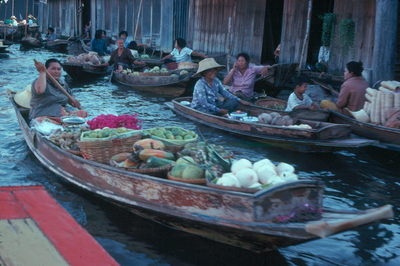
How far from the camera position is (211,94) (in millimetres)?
7805

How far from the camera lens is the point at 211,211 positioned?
370 cm

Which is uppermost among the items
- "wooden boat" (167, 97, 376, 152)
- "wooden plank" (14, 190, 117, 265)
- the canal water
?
"wooden boat" (167, 97, 376, 152)

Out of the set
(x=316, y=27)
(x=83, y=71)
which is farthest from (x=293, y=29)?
(x=83, y=71)

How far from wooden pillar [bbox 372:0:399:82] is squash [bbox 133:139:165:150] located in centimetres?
493

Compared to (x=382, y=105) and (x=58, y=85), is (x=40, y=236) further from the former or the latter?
(x=382, y=105)

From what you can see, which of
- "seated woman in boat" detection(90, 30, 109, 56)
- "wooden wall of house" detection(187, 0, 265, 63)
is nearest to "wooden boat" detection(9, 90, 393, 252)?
"wooden wall of house" detection(187, 0, 265, 63)

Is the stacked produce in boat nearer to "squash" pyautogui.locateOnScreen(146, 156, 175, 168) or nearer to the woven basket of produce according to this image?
the woven basket of produce

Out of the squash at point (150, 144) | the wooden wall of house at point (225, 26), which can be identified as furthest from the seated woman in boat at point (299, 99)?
the wooden wall of house at point (225, 26)

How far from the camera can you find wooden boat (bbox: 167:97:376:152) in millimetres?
6445

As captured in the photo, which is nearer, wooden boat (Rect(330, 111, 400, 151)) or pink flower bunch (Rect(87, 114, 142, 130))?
pink flower bunch (Rect(87, 114, 142, 130))

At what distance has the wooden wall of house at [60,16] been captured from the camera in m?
28.6

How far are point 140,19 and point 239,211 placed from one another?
1701 cm

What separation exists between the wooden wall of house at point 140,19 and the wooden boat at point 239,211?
43.1 ft

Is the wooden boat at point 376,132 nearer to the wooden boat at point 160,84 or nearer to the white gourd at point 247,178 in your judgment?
the white gourd at point 247,178
